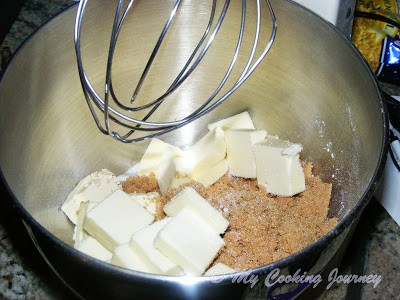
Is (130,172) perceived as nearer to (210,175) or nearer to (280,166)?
(210,175)

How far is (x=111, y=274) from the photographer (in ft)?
1.61

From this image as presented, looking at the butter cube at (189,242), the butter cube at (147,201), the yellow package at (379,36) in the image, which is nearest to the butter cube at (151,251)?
the butter cube at (189,242)

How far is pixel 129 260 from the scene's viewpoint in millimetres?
652

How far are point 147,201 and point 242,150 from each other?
6.4 inches

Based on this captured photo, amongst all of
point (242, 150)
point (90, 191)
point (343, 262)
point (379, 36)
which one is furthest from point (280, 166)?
point (379, 36)

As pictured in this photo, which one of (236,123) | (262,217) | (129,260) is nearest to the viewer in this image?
(129,260)

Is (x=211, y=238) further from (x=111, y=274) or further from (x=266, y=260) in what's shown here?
(x=111, y=274)

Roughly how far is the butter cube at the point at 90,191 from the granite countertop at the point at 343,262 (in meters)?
0.08

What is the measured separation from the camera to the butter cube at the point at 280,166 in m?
0.77

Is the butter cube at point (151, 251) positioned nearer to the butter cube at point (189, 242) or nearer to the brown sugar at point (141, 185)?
the butter cube at point (189, 242)

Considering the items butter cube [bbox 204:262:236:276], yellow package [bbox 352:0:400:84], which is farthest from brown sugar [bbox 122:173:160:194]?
yellow package [bbox 352:0:400:84]

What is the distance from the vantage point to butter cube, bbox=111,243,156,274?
0.65 metres

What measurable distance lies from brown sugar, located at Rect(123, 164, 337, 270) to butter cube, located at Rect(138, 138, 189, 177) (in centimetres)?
3

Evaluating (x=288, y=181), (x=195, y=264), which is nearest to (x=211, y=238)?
(x=195, y=264)
